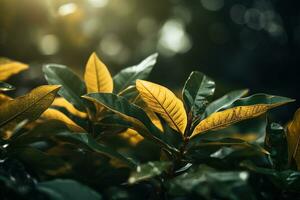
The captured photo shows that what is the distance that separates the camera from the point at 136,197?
1432mm

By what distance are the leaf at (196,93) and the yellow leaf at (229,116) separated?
6cm

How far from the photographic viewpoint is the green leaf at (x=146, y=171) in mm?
1122

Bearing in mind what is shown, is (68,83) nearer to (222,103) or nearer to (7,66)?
(7,66)

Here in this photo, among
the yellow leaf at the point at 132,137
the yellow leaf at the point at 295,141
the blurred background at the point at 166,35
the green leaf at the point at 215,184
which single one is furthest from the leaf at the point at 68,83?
the blurred background at the point at 166,35

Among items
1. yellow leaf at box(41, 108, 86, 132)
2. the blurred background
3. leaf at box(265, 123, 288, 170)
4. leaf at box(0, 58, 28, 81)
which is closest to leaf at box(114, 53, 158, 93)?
yellow leaf at box(41, 108, 86, 132)

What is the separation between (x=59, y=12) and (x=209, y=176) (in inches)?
68.1

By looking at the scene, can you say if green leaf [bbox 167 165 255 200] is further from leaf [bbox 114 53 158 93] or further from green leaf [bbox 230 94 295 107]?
leaf [bbox 114 53 158 93]

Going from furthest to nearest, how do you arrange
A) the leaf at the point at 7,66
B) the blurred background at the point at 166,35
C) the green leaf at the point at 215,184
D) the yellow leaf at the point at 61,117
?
the blurred background at the point at 166,35 < the leaf at the point at 7,66 < the yellow leaf at the point at 61,117 < the green leaf at the point at 215,184

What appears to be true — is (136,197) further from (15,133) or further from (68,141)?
(15,133)

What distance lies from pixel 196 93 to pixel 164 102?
0.16 m

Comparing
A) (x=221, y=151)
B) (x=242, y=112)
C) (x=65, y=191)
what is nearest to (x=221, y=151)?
(x=221, y=151)

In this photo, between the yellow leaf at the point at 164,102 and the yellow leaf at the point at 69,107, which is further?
the yellow leaf at the point at 69,107

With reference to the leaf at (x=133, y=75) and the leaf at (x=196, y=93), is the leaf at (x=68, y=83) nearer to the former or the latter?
the leaf at (x=133, y=75)

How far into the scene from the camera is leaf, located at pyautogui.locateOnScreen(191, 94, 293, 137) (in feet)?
4.32
